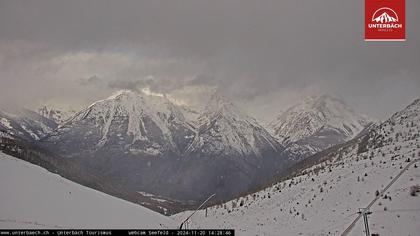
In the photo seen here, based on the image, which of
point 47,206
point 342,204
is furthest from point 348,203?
point 47,206

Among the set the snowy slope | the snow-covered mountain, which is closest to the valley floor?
the snow-covered mountain

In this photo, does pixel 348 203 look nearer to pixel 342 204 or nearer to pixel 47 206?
pixel 342 204

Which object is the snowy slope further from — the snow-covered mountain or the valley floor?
the snow-covered mountain

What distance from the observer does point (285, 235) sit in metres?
38.8

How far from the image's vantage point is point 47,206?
27.9m

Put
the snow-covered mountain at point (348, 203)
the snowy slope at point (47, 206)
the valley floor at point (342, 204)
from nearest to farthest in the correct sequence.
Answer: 1. the snowy slope at point (47, 206)
2. the valley floor at point (342, 204)
3. the snow-covered mountain at point (348, 203)

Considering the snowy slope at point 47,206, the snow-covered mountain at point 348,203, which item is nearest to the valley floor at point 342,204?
the snow-covered mountain at point 348,203

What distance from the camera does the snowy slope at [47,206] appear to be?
24.6 metres

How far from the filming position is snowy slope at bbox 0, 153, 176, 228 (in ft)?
80.8

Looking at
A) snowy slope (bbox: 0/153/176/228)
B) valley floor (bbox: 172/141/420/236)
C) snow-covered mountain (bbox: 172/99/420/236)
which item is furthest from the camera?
snow-covered mountain (bbox: 172/99/420/236)

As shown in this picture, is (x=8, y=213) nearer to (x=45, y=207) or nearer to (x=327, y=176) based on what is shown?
(x=45, y=207)

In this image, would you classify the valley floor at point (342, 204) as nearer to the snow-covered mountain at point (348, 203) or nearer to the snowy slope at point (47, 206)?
the snow-covered mountain at point (348, 203)

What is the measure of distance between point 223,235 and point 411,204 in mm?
20400

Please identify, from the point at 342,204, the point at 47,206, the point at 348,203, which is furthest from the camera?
the point at 342,204
